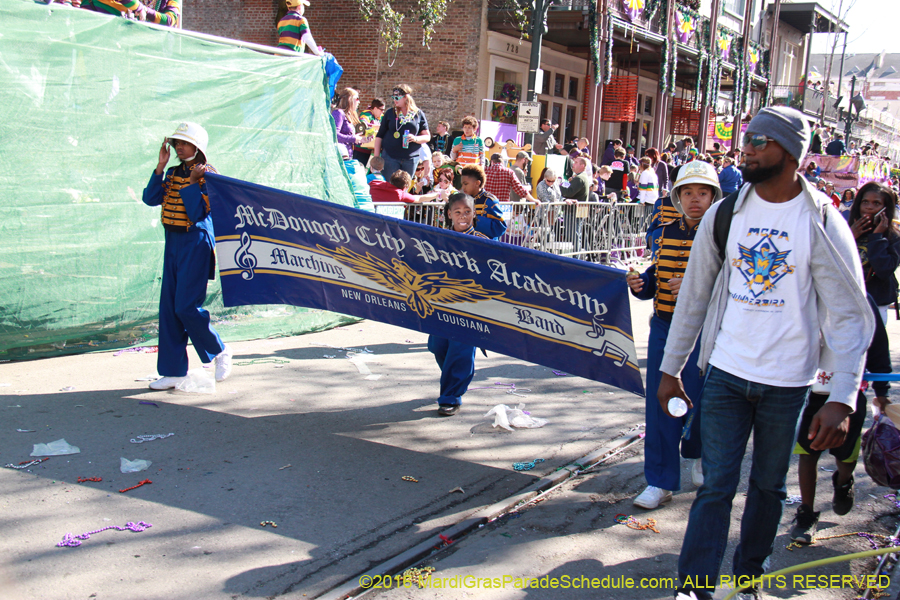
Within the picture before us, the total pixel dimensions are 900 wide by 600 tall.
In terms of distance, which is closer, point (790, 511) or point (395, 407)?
point (790, 511)

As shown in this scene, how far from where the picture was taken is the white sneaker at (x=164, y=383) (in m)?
6.21

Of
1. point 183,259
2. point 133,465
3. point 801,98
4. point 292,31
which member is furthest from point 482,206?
point 801,98

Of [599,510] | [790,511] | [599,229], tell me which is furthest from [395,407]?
[599,229]

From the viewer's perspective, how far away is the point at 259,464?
193 inches

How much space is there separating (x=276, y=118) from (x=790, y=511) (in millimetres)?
6317

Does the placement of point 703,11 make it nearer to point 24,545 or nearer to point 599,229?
point 599,229

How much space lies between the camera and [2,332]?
652 centimetres

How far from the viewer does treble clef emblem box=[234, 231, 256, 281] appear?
5984mm

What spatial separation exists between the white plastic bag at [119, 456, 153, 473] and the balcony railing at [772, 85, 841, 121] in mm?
37695

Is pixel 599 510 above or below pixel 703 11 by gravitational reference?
below

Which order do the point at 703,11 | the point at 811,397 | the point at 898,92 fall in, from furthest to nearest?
the point at 898,92, the point at 703,11, the point at 811,397

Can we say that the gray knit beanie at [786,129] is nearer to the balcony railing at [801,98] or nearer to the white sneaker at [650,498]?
the white sneaker at [650,498]

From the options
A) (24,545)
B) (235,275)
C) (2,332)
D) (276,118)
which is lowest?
(24,545)

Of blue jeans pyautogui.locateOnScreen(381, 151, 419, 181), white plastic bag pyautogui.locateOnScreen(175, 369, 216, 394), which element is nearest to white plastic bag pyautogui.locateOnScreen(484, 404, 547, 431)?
white plastic bag pyautogui.locateOnScreen(175, 369, 216, 394)
